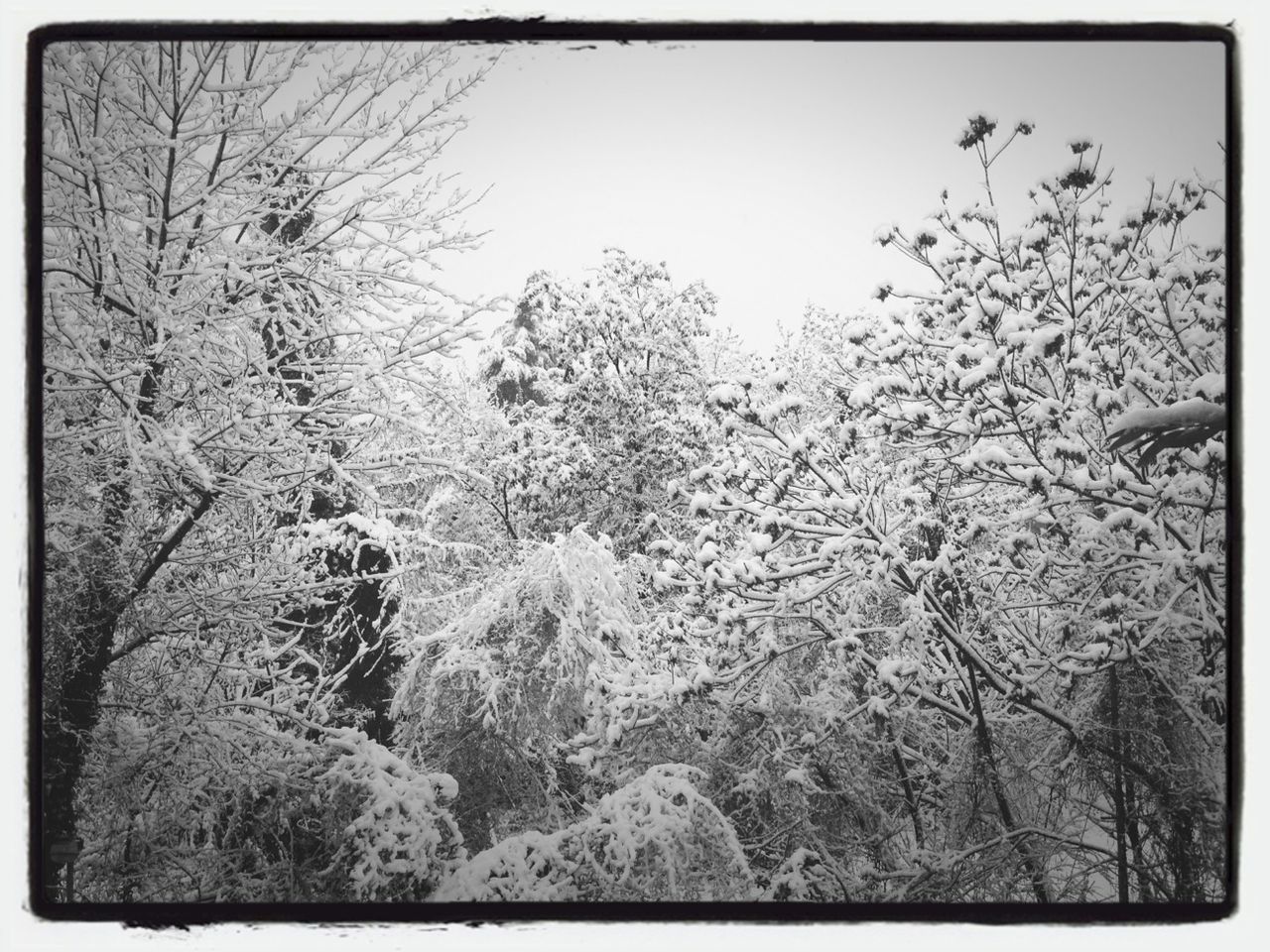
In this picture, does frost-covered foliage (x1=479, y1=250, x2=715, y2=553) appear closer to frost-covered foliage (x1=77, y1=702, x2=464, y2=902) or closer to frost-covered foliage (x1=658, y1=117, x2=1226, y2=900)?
frost-covered foliage (x1=658, y1=117, x2=1226, y2=900)

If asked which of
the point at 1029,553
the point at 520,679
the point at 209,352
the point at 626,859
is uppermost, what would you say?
the point at 209,352

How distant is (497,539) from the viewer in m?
5.64

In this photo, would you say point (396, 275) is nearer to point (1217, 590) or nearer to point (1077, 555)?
point (1077, 555)

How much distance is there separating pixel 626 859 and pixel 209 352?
317cm

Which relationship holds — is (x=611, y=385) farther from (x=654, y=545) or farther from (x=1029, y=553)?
(x=1029, y=553)

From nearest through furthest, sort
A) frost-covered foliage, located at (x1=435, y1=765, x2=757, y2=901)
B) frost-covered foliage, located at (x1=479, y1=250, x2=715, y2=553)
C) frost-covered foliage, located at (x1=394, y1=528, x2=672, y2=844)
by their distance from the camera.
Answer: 1. frost-covered foliage, located at (x1=435, y1=765, x2=757, y2=901)
2. frost-covered foliage, located at (x1=394, y1=528, x2=672, y2=844)
3. frost-covered foliage, located at (x1=479, y1=250, x2=715, y2=553)

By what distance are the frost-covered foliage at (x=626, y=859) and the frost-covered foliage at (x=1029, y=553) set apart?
0.63 meters

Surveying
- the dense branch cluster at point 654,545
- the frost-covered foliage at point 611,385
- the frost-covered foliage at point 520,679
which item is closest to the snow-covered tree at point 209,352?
the dense branch cluster at point 654,545

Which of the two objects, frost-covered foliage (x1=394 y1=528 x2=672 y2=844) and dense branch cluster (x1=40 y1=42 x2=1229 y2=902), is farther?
frost-covered foliage (x1=394 y1=528 x2=672 y2=844)

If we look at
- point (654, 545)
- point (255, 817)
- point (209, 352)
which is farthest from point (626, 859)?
point (209, 352)

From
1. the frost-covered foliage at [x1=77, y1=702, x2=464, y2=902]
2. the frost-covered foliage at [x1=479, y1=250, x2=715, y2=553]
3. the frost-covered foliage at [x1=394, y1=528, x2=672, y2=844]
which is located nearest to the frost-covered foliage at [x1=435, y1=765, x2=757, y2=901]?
the frost-covered foliage at [x1=77, y1=702, x2=464, y2=902]

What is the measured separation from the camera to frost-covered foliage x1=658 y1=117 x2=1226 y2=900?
376cm

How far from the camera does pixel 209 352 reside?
155 inches

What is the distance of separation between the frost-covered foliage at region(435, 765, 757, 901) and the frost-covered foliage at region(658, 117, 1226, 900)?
63cm
